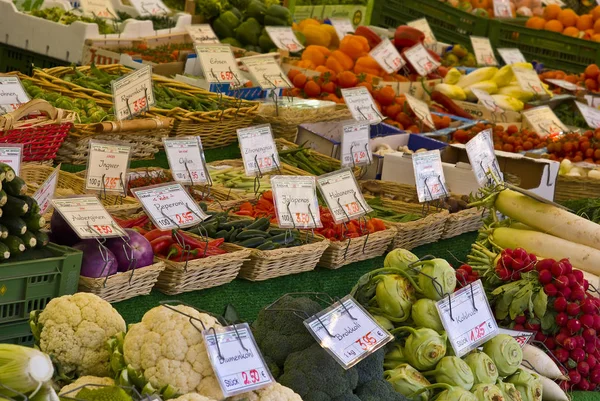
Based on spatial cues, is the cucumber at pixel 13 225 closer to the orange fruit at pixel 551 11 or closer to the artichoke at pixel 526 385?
the artichoke at pixel 526 385

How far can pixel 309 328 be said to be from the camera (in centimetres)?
228

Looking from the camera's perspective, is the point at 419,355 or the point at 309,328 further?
the point at 419,355

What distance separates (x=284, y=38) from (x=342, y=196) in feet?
10.3

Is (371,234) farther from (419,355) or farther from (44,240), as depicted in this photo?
(44,240)

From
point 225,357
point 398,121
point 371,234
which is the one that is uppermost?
point 225,357

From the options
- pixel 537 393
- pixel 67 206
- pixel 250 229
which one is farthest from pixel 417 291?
pixel 67 206

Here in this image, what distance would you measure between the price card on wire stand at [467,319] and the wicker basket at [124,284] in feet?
2.80

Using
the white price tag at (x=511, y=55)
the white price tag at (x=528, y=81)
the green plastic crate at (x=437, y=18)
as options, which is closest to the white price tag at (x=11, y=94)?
the white price tag at (x=528, y=81)

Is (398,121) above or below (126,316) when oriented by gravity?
below

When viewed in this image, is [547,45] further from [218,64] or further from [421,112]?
[218,64]

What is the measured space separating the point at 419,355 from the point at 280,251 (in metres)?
0.77

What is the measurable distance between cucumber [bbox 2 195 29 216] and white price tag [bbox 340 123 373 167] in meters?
2.10

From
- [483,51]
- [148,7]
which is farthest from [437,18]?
[148,7]

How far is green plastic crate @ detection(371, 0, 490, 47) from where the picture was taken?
8.04 meters
